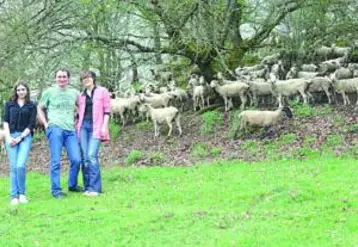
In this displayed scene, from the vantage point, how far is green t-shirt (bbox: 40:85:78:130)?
1291 cm

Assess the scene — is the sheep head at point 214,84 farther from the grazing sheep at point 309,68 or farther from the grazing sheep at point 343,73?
the grazing sheep at point 343,73

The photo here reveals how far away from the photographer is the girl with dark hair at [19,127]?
12555mm

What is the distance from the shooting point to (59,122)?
42.3ft

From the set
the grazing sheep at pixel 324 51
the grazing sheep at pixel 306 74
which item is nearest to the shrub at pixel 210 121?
the grazing sheep at pixel 306 74

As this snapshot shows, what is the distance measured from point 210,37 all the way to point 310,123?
3575 mm

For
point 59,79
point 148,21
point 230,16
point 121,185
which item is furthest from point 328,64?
point 59,79

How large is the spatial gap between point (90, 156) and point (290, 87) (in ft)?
30.4

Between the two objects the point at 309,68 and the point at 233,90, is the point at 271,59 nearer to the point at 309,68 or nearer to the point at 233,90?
the point at 309,68

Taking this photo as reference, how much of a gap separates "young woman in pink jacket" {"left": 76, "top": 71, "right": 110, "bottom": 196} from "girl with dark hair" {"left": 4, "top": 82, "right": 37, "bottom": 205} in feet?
3.09

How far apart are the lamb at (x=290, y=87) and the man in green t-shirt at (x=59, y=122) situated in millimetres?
8899

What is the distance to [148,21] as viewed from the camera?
2091 cm

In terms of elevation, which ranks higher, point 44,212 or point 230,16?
point 230,16

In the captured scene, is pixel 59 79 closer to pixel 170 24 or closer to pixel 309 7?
pixel 170 24

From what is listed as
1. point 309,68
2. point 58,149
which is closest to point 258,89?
point 309,68
